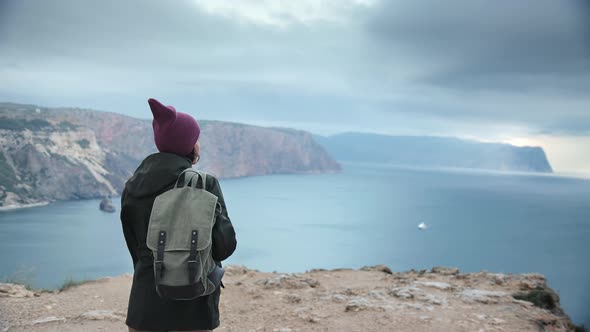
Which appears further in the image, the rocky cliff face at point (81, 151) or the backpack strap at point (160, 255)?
the rocky cliff face at point (81, 151)

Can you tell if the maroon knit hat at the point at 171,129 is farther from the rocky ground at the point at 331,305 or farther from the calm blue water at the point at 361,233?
the calm blue water at the point at 361,233

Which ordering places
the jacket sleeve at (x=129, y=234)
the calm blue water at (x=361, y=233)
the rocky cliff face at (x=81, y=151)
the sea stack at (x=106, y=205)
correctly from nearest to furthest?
the jacket sleeve at (x=129, y=234) → the rocky cliff face at (x=81, y=151) → the calm blue water at (x=361, y=233) → the sea stack at (x=106, y=205)

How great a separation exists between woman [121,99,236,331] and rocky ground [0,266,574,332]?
260cm

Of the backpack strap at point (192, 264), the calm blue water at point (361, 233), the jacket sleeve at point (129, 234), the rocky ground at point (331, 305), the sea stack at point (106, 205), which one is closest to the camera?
the backpack strap at point (192, 264)

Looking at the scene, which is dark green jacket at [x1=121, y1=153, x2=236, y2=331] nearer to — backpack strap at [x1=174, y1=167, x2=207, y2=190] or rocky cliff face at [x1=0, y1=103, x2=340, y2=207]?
backpack strap at [x1=174, y1=167, x2=207, y2=190]

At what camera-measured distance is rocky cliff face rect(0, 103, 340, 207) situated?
27297mm

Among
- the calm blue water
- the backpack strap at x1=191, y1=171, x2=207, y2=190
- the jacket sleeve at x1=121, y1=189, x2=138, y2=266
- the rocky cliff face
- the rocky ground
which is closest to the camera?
the backpack strap at x1=191, y1=171, x2=207, y2=190

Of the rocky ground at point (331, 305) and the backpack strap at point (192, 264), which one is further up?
the backpack strap at point (192, 264)

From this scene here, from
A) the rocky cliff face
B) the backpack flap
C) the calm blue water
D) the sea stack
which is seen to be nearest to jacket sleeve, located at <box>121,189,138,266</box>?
the backpack flap

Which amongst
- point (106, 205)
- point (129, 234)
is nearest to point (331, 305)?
point (129, 234)

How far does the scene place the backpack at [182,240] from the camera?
5.06ft

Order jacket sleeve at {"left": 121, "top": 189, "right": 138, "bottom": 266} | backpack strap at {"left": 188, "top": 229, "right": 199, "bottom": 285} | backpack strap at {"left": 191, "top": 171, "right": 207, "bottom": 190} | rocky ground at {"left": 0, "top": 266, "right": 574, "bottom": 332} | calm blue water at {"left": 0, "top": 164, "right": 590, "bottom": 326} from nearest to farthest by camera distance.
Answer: backpack strap at {"left": 188, "top": 229, "right": 199, "bottom": 285} → backpack strap at {"left": 191, "top": 171, "right": 207, "bottom": 190} → jacket sleeve at {"left": 121, "top": 189, "right": 138, "bottom": 266} → rocky ground at {"left": 0, "top": 266, "right": 574, "bottom": 332} → calm blue water at {"left": 0, "top": 164, "right": 590, "bottom": 326}

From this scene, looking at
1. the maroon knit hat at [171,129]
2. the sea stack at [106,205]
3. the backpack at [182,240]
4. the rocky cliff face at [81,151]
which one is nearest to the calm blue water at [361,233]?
the sea stack at [106,205]

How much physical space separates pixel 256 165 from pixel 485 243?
5251cm
